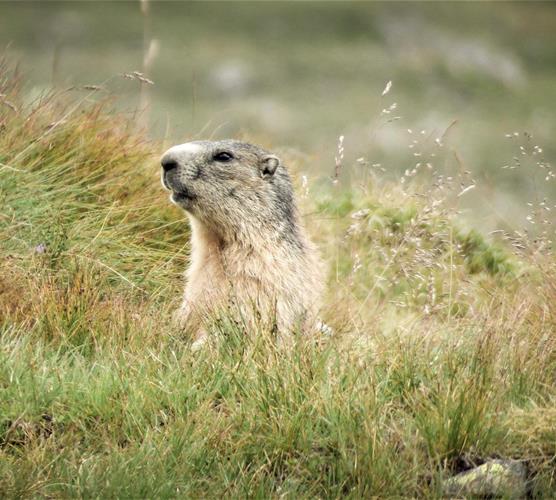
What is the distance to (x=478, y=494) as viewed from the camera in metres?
5.47

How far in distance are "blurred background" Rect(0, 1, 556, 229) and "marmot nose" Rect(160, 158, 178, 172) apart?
91.7 feet

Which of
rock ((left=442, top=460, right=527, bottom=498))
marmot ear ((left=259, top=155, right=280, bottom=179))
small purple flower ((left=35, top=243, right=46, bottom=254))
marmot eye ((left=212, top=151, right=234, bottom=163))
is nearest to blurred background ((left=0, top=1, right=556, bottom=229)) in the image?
marmot ear ((left=259, top=155, right=280, bottom=179))

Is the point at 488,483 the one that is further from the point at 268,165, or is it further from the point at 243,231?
the point at 268,165

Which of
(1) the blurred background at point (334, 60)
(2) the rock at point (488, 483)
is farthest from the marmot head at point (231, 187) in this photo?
(1) the blurred background at point (334, 60)

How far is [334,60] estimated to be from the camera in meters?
60.7

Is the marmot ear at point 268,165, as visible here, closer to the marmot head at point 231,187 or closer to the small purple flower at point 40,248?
the marmot head at point 231,187

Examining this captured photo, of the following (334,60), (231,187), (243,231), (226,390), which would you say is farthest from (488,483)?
(334,60)

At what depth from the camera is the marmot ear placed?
7820 millimetres

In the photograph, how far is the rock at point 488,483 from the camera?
547 centimetres

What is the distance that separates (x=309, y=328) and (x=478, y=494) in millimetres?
1777

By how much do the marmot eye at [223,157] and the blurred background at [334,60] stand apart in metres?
27.6

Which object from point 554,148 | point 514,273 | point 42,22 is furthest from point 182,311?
point 42,22

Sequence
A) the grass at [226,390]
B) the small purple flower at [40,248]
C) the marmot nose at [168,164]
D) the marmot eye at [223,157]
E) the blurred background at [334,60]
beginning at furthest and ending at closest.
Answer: the blurred background at [334,60] → the marmot eye at [223,157] → the marmot nose at [168,164] → the small purple flower at [40,248] → the grass at [226,390]

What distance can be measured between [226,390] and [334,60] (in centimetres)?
5582
